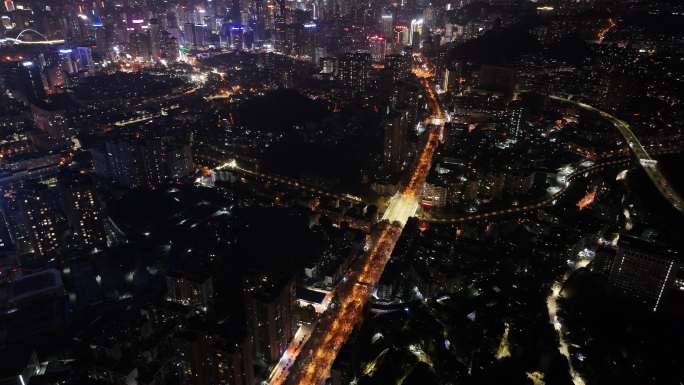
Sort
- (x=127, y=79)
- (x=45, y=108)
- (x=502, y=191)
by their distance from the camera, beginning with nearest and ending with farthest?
(x=502, y=191) → (x=45, y=108) → (x=127, y=79)

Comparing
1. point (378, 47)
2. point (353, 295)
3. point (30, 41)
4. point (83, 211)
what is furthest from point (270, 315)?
Result: point (30, 41)

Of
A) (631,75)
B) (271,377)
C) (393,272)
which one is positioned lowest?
(271,377)

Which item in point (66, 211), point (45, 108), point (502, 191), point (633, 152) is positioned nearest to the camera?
point (66, 211)

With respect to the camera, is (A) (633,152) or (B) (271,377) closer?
(B) (271,377)

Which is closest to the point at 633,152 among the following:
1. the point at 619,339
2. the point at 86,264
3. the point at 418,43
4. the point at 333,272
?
the point at 619,339

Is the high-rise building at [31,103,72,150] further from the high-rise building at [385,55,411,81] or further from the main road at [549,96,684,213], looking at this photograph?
the main road at [549,96,684,213]

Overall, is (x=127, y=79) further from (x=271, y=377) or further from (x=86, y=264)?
(x=271, y=377)

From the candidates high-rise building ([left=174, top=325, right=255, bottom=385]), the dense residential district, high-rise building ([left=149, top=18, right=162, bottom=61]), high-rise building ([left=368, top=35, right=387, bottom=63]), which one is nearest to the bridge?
the dense residential district
